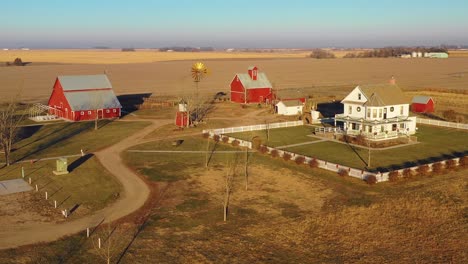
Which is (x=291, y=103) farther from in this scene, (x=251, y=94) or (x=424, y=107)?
(x=424, y=107)

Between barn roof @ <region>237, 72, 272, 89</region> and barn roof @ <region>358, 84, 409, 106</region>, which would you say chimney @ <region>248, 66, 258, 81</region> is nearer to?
barn roof @ <region>237, 72, 272, 89</region>

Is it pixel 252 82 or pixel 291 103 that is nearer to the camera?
pixel 291 103

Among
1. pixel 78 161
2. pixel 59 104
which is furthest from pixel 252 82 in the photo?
pixel 78 161

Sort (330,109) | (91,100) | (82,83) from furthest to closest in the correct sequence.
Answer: (330,109) < (82,83) < (91,100)

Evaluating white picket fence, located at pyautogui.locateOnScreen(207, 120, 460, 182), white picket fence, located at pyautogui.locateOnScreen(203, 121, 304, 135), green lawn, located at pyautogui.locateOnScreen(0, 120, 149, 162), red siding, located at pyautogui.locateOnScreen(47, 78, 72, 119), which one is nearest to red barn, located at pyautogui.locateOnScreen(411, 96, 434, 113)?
white picket fence, located at pyautogui.locateOnScreen(203, 121, 304, 135)

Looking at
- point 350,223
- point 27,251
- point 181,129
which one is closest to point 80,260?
point 27,251

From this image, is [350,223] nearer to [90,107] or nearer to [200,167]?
[200,167]
